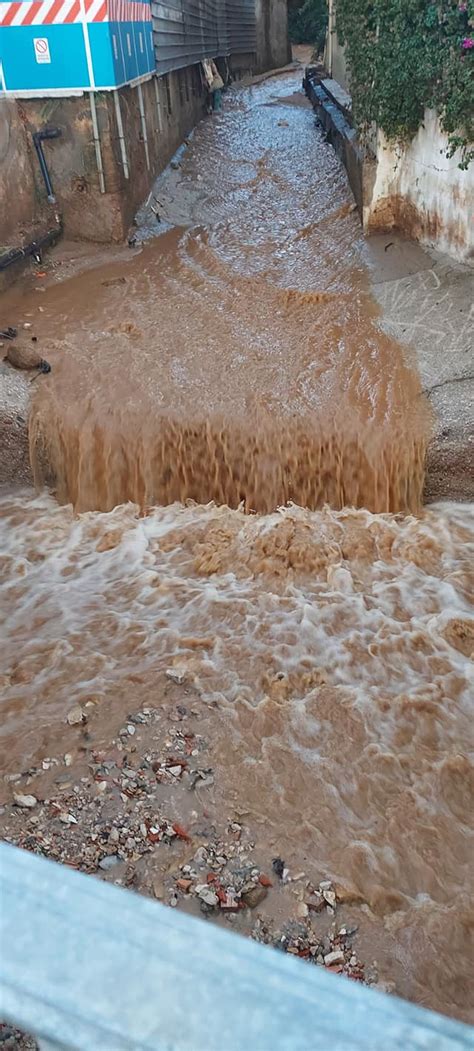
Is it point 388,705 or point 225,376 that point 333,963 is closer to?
point 388,705

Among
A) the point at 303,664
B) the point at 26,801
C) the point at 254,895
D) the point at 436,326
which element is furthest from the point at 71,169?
the point at 254,895

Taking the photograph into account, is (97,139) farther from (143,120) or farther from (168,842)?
(168,842)

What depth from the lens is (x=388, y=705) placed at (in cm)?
414

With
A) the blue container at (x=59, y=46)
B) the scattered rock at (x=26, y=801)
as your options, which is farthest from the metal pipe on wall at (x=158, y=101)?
the scattered rock at (x=26, y=801)

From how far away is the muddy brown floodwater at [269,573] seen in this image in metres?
3.50

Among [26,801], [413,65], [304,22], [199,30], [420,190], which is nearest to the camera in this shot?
[26,801]

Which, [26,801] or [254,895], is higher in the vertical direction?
[26,801]

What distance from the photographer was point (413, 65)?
7.24 metres

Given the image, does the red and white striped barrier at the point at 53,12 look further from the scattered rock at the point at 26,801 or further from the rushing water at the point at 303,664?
the scattered rock at the point at 26,801

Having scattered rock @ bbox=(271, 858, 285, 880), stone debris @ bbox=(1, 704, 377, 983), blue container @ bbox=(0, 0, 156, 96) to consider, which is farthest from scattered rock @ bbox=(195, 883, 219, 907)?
blue container @ bbox=(0, 0, 156, 96)

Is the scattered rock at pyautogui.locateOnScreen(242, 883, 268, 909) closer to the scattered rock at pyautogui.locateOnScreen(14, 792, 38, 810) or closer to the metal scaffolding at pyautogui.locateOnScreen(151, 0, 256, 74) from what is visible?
the scattered rock at pyautogui.locateOnScreen(14, 792, 38, 810)

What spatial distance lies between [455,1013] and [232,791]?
4.13 feet

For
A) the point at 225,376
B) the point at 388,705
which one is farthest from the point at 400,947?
the point at 225,376

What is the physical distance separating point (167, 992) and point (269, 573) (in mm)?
4391
